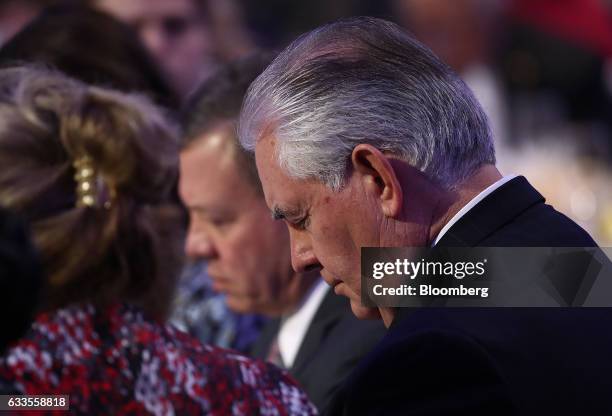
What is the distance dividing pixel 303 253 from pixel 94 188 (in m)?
0.63

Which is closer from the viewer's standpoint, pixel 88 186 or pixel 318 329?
pixel 88 186

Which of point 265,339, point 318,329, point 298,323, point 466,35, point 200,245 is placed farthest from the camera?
point 466,35

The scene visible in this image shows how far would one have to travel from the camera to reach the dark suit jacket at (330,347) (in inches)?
114

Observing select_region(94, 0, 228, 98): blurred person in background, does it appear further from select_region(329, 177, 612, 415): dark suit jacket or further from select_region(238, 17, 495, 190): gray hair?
select_region(329, 177, 612, 415): dark suit jacket

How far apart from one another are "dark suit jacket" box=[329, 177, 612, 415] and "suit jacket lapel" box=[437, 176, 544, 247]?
0.05 m

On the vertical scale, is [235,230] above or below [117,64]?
below

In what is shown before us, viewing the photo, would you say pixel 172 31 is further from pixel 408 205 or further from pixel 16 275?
pixel 16 275

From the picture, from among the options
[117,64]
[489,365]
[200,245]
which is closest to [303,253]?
[489,365]

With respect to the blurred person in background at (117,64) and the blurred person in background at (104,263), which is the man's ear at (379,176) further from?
the blurred person in background at (117,64)

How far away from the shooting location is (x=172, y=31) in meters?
5.16

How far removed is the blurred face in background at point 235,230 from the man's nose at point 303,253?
3.91 ft

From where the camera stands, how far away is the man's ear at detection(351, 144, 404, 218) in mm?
1996

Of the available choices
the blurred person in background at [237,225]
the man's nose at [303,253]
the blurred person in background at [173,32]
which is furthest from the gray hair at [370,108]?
the blurred person in background at [173,32]

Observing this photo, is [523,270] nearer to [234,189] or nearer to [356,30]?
[356,30]
